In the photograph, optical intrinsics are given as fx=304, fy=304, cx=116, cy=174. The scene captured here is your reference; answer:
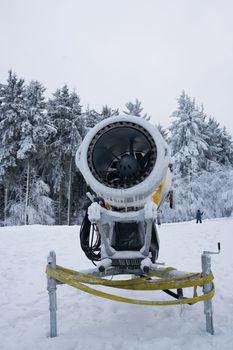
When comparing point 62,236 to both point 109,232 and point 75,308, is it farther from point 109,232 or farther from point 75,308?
point 109,232

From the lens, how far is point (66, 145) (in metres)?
27.5

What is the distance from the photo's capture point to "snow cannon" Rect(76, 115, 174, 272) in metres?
2.87

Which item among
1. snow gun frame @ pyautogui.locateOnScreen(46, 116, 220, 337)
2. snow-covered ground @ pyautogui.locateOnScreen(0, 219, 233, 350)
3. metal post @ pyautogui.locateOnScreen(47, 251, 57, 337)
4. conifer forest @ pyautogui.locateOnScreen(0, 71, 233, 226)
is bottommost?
snow-covered ground @ pyautogui.locateOnScreen(0, 219, 233, 350)

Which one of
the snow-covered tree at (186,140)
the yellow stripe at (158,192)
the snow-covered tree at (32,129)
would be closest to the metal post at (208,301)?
the yellow stripe at (158,192)

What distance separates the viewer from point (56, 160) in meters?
27.6

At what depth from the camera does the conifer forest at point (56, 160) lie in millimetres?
24719

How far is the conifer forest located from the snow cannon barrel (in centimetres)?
2117

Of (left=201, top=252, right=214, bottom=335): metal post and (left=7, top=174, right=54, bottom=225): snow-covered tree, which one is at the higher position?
(left=7, top=174, right=54, bottom=225): snow-covered tree

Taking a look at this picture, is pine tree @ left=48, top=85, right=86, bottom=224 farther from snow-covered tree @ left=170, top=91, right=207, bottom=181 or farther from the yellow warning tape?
the yellow warning tape

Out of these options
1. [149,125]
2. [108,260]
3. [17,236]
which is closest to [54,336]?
[108,260]

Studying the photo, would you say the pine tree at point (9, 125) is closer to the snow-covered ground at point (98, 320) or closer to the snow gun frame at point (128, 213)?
the snow-covered ground at point (98, 320)

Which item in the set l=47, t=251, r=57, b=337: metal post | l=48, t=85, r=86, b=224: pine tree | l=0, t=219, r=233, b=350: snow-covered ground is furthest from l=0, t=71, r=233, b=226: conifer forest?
l=47, t=251, r=57, b=337: metal post

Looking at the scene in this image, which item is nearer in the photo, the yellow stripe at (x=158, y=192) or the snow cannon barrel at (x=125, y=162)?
the snow cannon barrel at (x=125, y=162)

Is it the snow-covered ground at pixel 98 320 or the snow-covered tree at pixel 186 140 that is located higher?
the snow-covered tree at pixel 186 140
